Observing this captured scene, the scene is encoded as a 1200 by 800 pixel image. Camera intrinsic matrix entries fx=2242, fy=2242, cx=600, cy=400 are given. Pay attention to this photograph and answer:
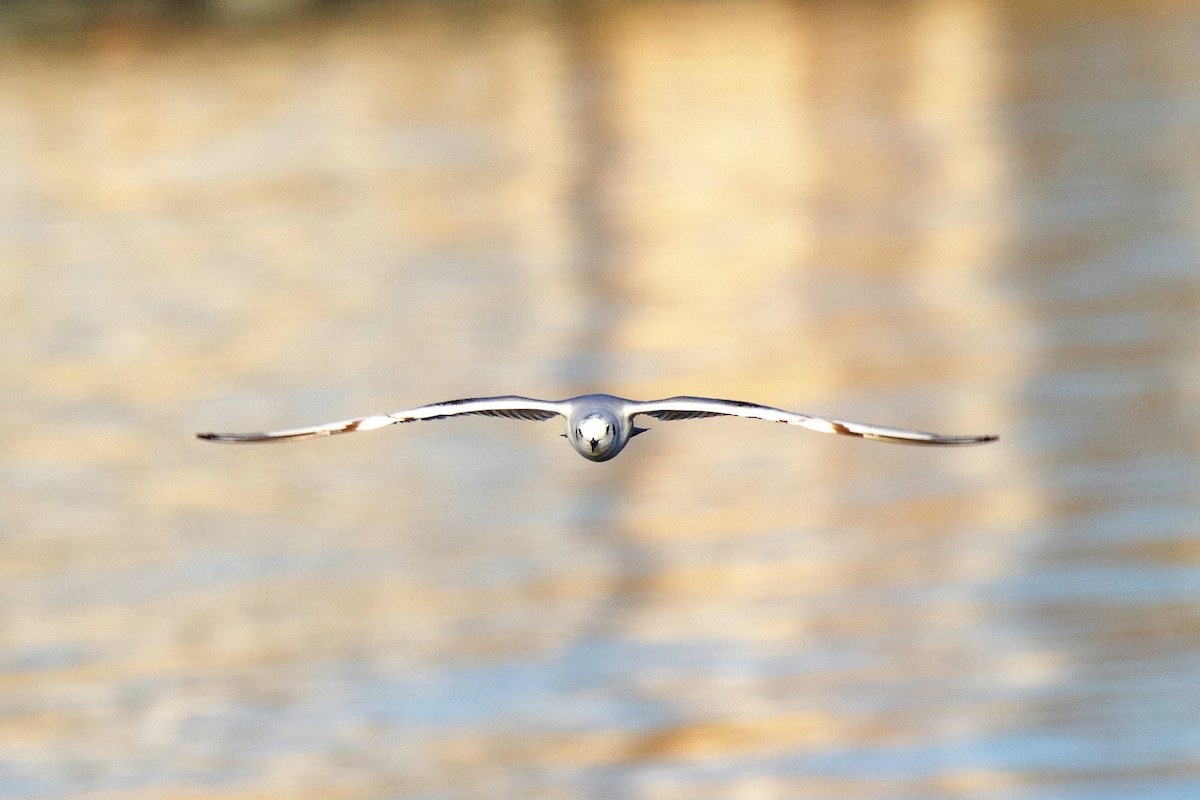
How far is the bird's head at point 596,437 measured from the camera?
9.88 metres

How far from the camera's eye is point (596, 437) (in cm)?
994

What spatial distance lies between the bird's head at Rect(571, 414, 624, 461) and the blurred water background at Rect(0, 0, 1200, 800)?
479 inches

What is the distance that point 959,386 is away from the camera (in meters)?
34.0

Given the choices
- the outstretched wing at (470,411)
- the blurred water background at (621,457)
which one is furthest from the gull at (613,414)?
the blurred water background at (621,457)

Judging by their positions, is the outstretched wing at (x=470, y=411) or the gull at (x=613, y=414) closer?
the gull at (x=613, y=414)

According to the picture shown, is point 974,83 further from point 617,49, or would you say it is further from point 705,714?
point 705,714

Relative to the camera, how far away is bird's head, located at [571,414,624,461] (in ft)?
32.4

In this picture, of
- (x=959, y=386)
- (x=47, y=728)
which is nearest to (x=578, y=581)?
(x=47, y=728)

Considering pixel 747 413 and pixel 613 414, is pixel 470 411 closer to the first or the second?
pixel 613 414

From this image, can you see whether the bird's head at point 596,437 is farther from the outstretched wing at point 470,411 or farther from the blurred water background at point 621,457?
the blurred water background at point 621,457

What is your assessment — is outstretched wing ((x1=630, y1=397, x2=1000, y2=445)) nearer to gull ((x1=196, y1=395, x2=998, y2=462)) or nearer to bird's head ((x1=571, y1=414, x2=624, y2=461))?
gull ((x1=196, y1=395, x2=998, y2=462))

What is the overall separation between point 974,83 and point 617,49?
18.4 meters

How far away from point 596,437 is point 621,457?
2286 cm

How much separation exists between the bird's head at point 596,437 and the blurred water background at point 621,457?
479 inches
